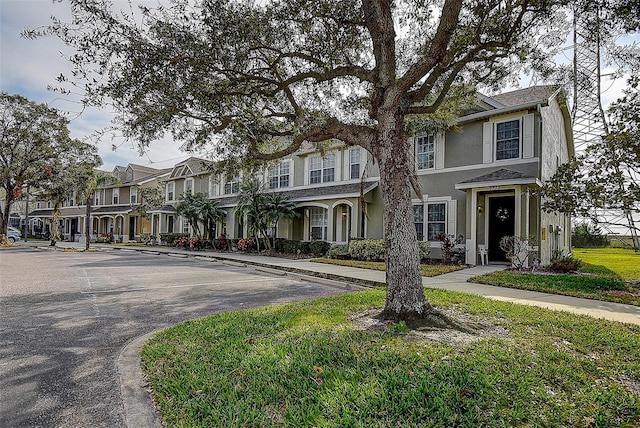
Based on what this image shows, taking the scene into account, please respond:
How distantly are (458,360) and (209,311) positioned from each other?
478 cm

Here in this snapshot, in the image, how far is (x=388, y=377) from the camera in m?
3.31

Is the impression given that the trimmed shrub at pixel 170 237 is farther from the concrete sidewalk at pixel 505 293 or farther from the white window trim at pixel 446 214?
the white window trim at pixel 446 214

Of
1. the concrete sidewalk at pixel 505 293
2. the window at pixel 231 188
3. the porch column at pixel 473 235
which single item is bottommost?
the concrete sidewalk at pixel 505 293

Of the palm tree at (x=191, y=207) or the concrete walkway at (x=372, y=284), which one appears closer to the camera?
the concrete walkway at (x=372, y=284)

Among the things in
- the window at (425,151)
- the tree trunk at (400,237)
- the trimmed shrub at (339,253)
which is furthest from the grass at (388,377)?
the trimmed shrub at (339,253)

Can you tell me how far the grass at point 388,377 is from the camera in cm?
283

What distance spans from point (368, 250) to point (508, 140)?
22.7 feet

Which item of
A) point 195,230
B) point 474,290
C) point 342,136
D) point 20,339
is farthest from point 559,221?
point 195,230

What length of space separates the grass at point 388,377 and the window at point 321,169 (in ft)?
49.3

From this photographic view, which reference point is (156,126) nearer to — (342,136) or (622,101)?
(342,136)

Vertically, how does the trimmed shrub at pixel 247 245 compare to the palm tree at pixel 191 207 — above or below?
below

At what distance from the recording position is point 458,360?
12.0 ft

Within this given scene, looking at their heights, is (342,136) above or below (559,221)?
above

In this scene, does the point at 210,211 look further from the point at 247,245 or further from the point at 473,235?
the point at 473,235
